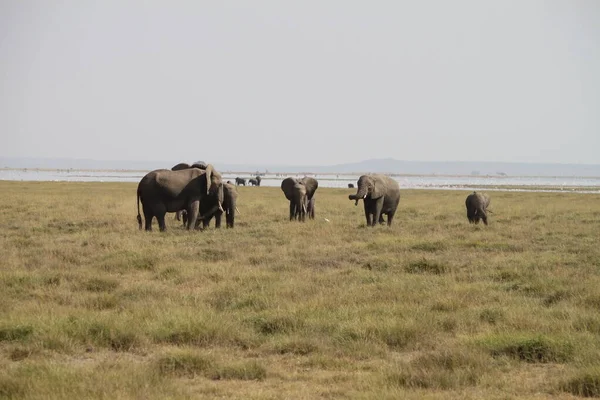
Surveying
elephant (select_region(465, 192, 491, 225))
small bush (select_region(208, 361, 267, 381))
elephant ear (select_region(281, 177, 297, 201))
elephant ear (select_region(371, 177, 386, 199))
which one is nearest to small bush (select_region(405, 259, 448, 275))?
small bush (select_region(208, 361, 267, 381))

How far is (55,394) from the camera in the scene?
6.85 metres

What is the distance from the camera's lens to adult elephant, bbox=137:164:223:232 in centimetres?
2228

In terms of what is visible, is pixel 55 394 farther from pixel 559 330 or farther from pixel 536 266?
pixel 536 266

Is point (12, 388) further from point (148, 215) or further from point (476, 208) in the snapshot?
point (476, 208)

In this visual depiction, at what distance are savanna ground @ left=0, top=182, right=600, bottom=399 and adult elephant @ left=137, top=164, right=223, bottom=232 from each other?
2.56m

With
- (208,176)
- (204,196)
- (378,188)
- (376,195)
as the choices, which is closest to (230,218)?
(204,196)

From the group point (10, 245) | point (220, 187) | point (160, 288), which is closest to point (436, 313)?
point (160, 288)

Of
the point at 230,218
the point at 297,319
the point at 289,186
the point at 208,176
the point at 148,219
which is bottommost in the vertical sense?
the point at 297,319

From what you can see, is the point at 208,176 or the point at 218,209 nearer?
the point at 208,176

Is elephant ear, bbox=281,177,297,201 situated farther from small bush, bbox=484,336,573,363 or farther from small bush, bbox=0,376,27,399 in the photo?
small bush, bbox=0,376,27,399

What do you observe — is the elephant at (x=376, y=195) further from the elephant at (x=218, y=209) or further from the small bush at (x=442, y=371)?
the small bush at (x=442, y=371)

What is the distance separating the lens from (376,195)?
1025 inches

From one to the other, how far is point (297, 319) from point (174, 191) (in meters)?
12.9

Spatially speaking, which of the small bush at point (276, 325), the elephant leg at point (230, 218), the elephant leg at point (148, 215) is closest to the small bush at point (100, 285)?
the small bush at point (276, 325)
